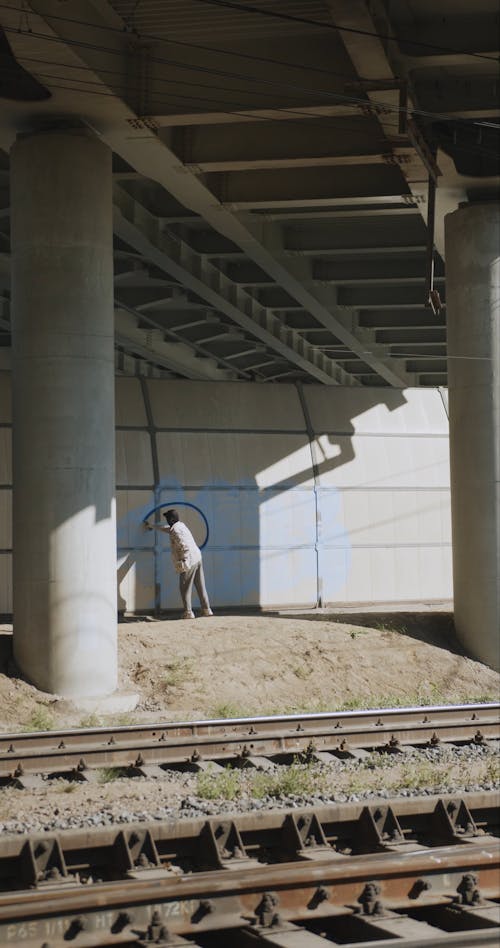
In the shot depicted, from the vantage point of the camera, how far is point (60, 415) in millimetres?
15477

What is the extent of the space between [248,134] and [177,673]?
7138 millimetres

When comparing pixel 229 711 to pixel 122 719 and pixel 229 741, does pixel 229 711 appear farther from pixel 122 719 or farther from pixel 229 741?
pixel 229 741

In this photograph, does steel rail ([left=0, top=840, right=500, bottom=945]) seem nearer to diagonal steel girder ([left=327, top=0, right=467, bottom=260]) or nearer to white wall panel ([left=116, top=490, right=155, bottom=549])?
diagonal steel girder ([left=327, top=0, right=467, bottom=260])

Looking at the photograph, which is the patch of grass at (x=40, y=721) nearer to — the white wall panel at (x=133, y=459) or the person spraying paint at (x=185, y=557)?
the person spraying paint at (x=185, y=557)

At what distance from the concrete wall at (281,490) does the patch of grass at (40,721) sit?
24.3 ft

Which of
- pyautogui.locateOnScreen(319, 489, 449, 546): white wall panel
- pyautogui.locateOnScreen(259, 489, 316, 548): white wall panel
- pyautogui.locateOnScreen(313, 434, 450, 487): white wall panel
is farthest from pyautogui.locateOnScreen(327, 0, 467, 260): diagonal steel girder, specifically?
pyautogui.locateOnScreen(319, 489, 449, 546): white wall panel

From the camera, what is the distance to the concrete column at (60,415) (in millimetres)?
15477

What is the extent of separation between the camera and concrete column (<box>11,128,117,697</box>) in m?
15.5

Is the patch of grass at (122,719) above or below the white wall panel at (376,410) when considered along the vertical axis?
below

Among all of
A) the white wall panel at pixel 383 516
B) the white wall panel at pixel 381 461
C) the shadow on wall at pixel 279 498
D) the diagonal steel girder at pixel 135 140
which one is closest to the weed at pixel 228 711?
the diagonal steel girder at pixel 135 140

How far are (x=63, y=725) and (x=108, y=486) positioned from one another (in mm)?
3046

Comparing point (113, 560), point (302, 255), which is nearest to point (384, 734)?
point (113, 560)

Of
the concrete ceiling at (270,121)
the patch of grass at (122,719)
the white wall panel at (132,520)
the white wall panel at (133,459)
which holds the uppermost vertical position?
the concrete ceiling at (270,121)

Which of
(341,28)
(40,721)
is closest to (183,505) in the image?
(40,721)
